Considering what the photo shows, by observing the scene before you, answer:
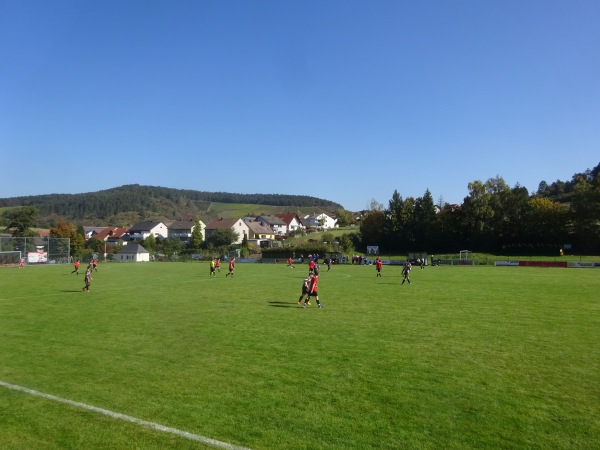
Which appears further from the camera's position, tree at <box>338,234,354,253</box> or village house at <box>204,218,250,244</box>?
village house at <box>204,218,250,244</box>

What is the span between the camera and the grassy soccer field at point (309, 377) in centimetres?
705

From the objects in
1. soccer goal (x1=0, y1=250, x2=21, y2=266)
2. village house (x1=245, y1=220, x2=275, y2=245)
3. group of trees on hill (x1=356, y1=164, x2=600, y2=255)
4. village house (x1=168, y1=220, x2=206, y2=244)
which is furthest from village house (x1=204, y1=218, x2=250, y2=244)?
soccer goal (x1=0, y1=250, x2=21, y2=266)

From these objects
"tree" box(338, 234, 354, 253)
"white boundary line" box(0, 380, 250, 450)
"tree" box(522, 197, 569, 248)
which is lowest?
"white boundary line" box(0, 380, 250, 450)

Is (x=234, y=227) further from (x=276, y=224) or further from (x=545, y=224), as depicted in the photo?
(x=545, y=224)

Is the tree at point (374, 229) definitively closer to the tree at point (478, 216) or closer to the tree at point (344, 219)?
the tree at point (478, 216)

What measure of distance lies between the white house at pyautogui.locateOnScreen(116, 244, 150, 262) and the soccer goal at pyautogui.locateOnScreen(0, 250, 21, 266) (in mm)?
29659

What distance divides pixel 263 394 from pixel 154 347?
543cm

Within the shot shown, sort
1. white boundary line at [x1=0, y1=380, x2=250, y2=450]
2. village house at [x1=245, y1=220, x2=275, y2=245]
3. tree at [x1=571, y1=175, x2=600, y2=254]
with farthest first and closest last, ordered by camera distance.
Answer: village house at [x1=245, y1=220, x2=275, y2=245], tree at [x1=571, y1=175, x2=600, y2=254], white boundary line at [x1=0, y1=380, x2=250, y2=450]

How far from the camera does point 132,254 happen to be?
314ft

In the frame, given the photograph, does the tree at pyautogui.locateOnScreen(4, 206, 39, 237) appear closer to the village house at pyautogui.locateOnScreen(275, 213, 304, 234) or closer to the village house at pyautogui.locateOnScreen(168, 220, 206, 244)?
the village house at pyautogui.locateOnScreen(168, 220, 206, 244)

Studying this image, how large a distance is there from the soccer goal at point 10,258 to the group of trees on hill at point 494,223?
6159 cm

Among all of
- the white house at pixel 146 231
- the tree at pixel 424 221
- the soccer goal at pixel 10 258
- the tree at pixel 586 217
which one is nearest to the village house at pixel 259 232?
the white house at pixel 146 231

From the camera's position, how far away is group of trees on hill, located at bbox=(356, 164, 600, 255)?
70.6 m

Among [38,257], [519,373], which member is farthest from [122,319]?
[38,257]
